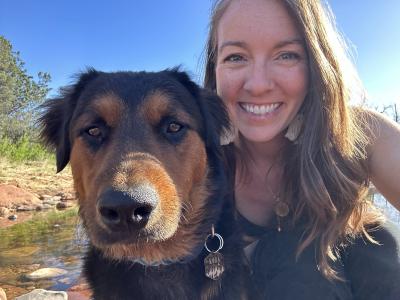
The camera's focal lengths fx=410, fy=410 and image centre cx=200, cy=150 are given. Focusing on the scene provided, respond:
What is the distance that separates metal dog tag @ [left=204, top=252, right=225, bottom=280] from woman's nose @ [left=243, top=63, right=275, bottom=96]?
132 centimetres

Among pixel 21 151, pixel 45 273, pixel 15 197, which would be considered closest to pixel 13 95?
pixel 21 151

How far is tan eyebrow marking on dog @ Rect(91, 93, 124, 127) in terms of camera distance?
9.27 feet

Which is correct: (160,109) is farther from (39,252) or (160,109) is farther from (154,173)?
(39,252)

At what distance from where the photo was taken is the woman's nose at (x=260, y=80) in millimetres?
3213

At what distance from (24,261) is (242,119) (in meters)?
5.20

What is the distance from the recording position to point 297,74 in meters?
3.21

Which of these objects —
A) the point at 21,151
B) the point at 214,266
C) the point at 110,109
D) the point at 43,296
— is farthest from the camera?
the point at 21,151

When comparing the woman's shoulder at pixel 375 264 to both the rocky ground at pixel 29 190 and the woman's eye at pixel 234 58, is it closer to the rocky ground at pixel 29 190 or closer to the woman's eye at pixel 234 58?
the woman's eye at pixel 234 58

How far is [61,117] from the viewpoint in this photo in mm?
3320

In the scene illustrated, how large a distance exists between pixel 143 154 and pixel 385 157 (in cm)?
188

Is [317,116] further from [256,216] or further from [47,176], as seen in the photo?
[47,176]

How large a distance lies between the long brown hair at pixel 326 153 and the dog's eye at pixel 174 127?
0.98 metres

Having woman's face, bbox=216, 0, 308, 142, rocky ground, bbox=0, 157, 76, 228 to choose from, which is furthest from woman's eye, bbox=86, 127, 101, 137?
rocky ground, bbox=0, 157, 76, 228

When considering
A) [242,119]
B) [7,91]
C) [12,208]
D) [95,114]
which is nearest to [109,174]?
[95,114]
